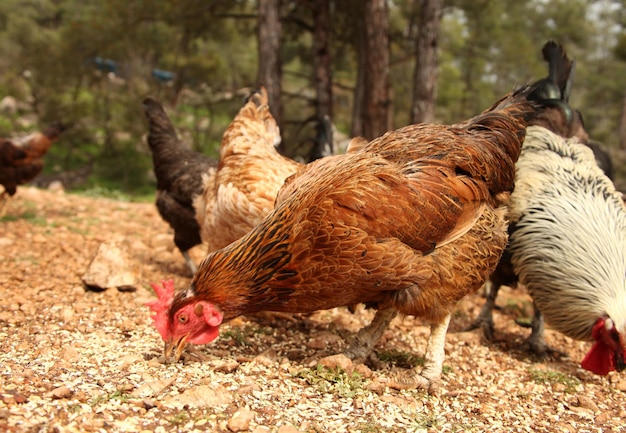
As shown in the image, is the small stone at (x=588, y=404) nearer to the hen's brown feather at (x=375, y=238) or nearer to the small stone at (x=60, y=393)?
the hen's brown feather at (x=375, y=238)

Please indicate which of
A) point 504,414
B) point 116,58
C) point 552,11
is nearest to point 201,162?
point 504,414

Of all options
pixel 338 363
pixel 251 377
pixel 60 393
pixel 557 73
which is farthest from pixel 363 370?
pixel 557 73

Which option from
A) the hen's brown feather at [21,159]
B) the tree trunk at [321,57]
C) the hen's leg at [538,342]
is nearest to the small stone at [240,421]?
the hen's leg at [538,342]

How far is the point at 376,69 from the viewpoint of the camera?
29.0 ft

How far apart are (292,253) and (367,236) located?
0.46 meters

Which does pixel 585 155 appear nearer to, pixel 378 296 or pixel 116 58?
pixel 378 296

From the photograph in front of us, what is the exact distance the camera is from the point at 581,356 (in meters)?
4.77

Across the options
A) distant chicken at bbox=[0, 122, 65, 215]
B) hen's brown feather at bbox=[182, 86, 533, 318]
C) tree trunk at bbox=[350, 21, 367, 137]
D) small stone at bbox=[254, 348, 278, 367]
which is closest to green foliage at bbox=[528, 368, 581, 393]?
hen's brown feather at bbox=[182, 86, 533, 318]

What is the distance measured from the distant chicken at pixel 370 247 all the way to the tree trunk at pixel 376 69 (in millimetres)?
5338

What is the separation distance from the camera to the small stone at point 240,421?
8.39ft

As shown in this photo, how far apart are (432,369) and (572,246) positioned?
64.6 inches

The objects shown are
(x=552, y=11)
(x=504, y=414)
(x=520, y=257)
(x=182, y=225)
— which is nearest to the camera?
(x=504, y=414)

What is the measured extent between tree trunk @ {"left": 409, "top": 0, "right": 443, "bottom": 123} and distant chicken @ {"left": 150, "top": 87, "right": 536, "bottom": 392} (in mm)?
5141

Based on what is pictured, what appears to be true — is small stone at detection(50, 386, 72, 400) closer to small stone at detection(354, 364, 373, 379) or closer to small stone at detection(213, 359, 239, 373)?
small stone at detection(213, 359, 239, 373)
